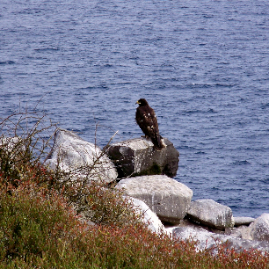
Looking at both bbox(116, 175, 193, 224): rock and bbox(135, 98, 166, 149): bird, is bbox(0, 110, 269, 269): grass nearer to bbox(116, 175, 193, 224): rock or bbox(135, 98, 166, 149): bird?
bbox(116, 175, 193, 224): rock

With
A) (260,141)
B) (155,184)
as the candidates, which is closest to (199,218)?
(155,184)

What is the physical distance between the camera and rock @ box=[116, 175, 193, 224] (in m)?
9.58

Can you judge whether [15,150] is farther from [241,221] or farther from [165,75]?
[165,75]

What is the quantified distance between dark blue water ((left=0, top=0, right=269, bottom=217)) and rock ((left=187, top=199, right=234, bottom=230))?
5.15 m

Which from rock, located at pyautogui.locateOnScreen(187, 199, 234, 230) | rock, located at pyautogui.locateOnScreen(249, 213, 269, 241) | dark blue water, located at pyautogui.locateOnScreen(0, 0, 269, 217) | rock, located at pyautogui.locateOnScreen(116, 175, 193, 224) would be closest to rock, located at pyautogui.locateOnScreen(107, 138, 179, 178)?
rock, located at pyautogui.locateOnScreen(116, 175, 193, 224)

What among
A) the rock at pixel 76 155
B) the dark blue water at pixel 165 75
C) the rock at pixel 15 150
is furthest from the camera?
the dark blue water at pixel 165 75

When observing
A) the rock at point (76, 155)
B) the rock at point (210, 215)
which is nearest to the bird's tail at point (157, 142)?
the rock at point (76, 155)

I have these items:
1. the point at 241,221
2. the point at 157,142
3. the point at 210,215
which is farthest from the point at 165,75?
the point at 210,215

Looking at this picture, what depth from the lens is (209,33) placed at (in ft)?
266

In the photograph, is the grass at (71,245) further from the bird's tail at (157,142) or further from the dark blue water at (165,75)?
the dark blue water at (165,75)

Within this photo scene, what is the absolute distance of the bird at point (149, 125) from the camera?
11336 millimetres

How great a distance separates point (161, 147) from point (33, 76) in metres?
46.7

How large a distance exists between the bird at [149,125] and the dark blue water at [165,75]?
250 cm

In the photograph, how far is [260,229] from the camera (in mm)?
10711
